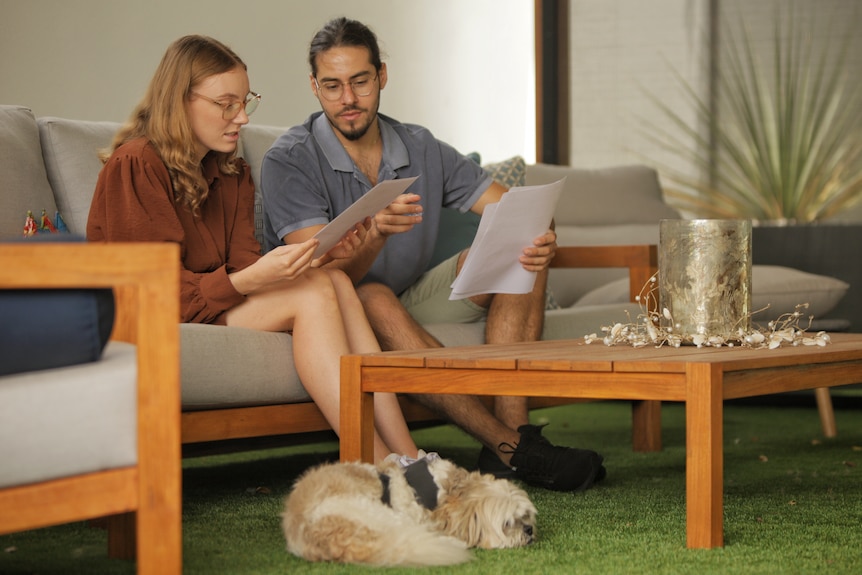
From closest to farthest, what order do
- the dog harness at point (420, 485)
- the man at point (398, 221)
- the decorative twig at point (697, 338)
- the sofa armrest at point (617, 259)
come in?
the dog harness at point (420, 485) → the decorative twig at point (697, 338) → the man at point (398, 221) → the sofa armrest at point (617, 259)

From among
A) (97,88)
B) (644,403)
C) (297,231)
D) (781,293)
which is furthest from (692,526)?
(97,88)

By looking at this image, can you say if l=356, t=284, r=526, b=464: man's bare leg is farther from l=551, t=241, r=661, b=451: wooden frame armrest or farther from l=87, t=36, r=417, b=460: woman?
l=551, t=241, r=661, b=451: wooden frame armrest

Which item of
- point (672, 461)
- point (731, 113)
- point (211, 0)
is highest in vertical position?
point (211, 0)

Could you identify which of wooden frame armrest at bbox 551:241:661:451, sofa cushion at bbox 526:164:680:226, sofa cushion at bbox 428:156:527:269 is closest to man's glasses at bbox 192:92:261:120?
sofa cushion at bbox 428:156:527:269

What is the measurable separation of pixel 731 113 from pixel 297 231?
10.1 feet

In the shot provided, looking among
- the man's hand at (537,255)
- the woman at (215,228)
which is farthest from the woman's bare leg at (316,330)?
the man's hand at (537,255)

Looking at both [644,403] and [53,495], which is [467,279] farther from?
[53,495]

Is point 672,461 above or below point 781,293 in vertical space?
below

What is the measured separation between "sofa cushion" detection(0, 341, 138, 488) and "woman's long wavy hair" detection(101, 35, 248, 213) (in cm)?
101

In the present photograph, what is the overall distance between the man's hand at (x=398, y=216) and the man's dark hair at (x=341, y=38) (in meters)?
0.49

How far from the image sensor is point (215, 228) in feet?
8.02

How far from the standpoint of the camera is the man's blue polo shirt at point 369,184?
2592 mm

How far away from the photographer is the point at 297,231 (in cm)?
255

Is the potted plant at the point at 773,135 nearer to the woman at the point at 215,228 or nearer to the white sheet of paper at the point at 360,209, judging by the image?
the woman at the point at 215,228
